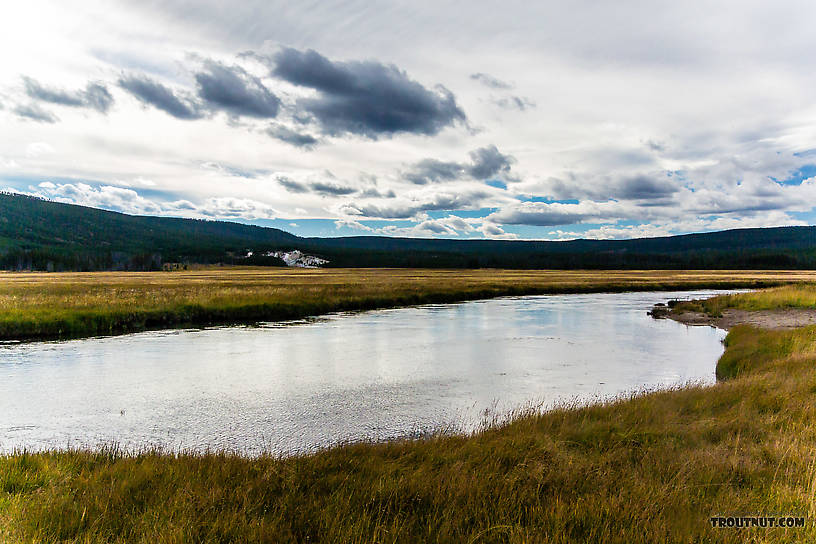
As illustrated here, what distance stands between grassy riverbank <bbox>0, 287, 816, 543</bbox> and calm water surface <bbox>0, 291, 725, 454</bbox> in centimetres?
299

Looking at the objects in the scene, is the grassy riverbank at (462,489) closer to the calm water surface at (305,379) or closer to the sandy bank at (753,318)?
the calm water surface at (305,379)

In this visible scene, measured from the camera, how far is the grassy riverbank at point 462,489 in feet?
16.6

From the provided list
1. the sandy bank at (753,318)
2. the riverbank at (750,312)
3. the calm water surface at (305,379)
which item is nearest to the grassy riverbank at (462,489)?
the calm water surface at (305,379)

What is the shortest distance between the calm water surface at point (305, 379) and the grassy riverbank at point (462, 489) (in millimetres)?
2992

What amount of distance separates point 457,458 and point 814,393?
29.3ft

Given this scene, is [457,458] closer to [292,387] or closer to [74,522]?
[74,522]

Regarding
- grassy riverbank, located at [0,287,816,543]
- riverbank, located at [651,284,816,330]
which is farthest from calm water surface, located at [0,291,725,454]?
riverbank, located at [651,284,816,330]

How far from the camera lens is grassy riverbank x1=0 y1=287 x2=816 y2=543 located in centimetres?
506

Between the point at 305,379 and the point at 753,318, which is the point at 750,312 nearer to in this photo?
the point at 753,318

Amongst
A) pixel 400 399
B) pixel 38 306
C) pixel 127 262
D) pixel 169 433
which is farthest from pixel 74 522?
pixel 127 262

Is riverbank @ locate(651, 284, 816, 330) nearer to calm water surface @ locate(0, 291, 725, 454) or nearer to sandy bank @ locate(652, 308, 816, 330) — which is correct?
sandy bank @ locate(652, 308, 816, 330)

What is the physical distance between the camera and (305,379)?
1700 cm

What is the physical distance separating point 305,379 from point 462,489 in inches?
461

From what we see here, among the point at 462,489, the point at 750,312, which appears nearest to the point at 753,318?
the point at 750,312
